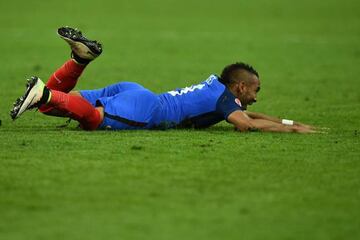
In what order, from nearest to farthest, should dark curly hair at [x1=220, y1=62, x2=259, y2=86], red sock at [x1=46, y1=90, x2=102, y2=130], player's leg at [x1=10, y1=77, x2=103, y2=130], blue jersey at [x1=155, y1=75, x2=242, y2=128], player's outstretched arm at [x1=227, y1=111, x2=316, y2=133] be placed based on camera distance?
player's leg at [x1=10, y1=77, x2=103, y2=130] < red sock at [x1=46, y1=90, x2=102, y2=130] < player's outstretched arm at [x1=227, y1=111, x2=316, y2=133] < blue jersey at [x1=155, y1=75, x2=242, y2=128] < dark curly hair at [x1=220, y1=62, x2=259, y2=86]

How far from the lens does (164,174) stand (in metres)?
8.32

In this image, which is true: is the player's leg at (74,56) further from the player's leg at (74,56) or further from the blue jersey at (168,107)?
the blue jersey at (168,107)

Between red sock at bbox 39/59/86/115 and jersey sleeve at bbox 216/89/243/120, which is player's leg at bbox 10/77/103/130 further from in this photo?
jersey sleeve at bbox 216/89/243/120

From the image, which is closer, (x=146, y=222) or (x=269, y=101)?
(x=146, y=222)

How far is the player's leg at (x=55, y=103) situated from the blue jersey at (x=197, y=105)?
2.65 ft

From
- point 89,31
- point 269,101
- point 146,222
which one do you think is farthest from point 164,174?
point 89,31

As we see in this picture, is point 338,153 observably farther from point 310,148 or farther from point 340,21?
point 340,21

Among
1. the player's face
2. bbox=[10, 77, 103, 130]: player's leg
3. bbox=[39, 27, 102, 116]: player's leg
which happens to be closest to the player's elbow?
the player's face

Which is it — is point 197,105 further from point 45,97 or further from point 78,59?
point 45,97

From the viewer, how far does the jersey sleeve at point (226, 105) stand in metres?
10.4

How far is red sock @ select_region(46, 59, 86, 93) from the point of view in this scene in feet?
35.8

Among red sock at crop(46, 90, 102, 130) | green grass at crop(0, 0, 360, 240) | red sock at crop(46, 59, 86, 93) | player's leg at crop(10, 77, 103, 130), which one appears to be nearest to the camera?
green grass at crop(0, 0, 360, 240)

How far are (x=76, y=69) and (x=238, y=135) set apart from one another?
2.01 metres

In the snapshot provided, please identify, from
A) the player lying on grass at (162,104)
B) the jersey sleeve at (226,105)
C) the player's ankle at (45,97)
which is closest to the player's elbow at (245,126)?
the player lying on grass at (162,104)
